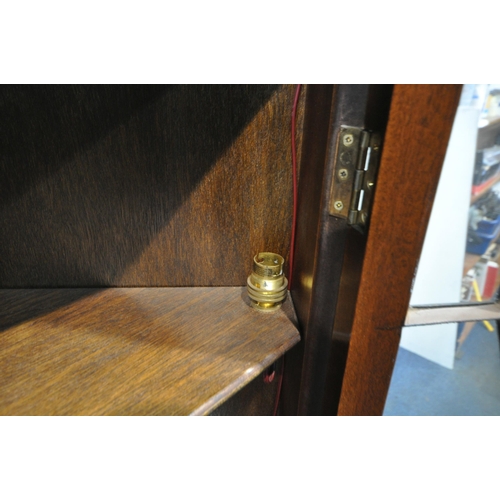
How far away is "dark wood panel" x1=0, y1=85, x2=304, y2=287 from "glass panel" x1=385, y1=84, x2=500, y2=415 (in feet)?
3.15

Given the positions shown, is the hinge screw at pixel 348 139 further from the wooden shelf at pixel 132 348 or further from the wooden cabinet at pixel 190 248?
the wooden shelf at pixel 132 348

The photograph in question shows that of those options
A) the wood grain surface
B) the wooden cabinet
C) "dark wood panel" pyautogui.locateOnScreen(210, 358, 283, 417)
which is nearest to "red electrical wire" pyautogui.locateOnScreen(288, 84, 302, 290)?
the wooden cabinet

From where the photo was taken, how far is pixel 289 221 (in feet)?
2.53

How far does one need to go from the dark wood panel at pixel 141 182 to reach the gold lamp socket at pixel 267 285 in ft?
0.22

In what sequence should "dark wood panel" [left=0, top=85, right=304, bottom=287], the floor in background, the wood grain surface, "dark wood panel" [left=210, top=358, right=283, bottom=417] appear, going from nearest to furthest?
the wood grain surface
"dark wood panel" [left=0, top=85, right=304, bottom=287]
"dark wood panel" [left=210, top=358, right=283, bottom=417]
the floor in background

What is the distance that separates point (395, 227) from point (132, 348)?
46 centimetres

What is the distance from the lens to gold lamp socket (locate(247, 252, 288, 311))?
724mm

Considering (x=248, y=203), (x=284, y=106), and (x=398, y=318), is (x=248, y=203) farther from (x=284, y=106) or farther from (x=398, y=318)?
(x=398, y=318)

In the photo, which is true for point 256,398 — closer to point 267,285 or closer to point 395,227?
point 267,285

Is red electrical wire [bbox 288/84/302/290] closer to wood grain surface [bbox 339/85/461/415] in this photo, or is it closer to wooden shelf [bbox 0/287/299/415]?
wooden shelf [bbox 0/287/299/415]

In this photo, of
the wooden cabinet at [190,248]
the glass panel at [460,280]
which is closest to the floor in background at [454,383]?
the glass panel at [460,280]

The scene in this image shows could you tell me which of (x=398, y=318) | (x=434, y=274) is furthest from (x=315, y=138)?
(x=434, y=274)

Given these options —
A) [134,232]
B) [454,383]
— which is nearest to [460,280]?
[454,383]

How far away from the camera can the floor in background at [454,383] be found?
1820 mm
